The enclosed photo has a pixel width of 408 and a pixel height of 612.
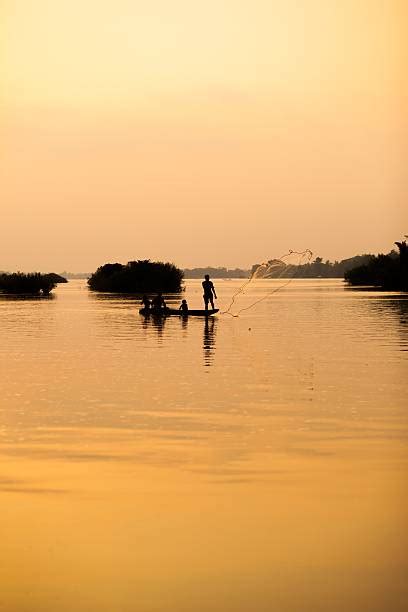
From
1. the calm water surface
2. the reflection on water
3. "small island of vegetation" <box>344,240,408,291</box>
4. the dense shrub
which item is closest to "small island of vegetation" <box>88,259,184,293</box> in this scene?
the dense shrub

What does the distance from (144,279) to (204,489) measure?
331 ft

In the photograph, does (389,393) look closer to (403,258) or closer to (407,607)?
(407,607)

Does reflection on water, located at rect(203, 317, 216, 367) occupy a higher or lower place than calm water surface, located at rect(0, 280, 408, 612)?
lower

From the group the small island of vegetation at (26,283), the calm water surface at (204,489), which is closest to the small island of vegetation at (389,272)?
the small island of vegetation at (26,283)

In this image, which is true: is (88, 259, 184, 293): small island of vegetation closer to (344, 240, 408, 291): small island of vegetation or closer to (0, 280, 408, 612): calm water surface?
(344, 240, 408, 291): small island of vegetation

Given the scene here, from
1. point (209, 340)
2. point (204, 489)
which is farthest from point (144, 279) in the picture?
point (204, 489)

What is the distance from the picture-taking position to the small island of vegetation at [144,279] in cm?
10856

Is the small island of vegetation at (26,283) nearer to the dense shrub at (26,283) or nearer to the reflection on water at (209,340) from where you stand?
the dense shrub at (26,283)

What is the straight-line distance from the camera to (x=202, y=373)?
22906 mm

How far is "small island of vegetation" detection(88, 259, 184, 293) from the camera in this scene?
108562 millimetres

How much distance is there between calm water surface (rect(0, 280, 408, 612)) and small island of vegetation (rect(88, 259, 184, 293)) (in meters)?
84.5

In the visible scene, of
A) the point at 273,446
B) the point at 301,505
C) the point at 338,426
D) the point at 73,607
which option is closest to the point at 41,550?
the point at 73,607

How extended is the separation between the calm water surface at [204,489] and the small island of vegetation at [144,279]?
84.5 m

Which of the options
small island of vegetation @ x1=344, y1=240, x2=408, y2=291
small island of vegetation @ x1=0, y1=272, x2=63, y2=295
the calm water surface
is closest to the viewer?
the calm water surface
